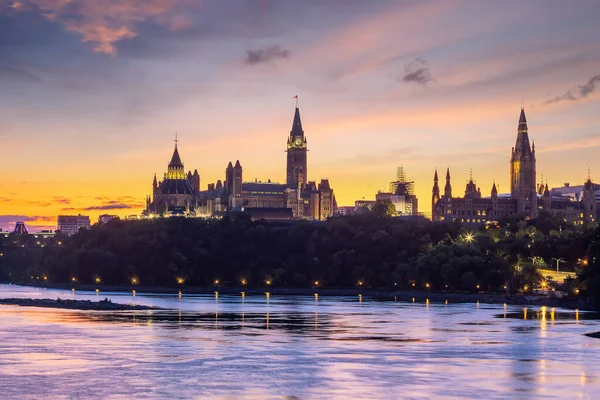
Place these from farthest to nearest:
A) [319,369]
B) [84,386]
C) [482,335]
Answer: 1. [482,335]
2. [319,369]
3. [84,386]

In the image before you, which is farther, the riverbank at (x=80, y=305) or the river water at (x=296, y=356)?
the riverbank at (x=80, y=305)

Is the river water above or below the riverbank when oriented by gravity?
below

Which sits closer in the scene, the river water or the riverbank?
the river water

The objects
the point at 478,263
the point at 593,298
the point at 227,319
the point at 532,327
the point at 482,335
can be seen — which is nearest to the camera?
the point at 482,335

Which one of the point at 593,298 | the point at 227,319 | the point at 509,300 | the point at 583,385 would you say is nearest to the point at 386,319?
the point at 227,319

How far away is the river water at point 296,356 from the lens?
218 ft

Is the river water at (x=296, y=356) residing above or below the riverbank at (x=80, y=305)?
below

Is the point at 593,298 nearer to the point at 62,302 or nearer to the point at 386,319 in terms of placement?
the point at 386,319

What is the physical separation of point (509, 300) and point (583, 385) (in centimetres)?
10749

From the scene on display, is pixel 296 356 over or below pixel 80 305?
below

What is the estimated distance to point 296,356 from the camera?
84.2m

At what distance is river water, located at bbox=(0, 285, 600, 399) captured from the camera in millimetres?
66438

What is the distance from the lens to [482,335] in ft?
345

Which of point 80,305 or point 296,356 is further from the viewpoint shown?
point 80,305
